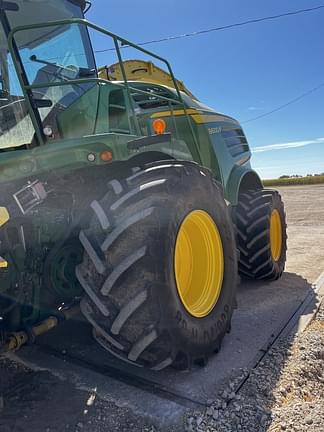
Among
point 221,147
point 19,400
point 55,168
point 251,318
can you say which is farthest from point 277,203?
point 19,400

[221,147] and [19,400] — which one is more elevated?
[221,147]

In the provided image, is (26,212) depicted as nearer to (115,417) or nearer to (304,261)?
(115,417)

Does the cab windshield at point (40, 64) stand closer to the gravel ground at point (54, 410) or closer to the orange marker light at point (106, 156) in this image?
the orange marker light at point (106, 156)

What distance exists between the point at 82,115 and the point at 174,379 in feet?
6.56

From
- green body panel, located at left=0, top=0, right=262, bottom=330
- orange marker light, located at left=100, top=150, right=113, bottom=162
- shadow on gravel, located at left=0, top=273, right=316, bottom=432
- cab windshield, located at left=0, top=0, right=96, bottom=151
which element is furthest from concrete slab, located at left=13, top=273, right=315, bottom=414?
cab windshield, located at left=0, top=0, right=96, bottom=151

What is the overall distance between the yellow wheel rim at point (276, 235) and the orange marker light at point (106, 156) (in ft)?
11.1

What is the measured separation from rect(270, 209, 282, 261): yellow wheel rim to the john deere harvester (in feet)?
7.77

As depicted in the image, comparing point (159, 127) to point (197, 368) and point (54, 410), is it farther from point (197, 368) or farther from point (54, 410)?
point (54, 410)

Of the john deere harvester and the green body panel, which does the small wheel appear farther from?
the green body panel

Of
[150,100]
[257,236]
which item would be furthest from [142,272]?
[257,236]

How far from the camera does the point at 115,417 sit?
7.59ft

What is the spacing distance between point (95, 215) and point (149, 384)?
122 centimetres

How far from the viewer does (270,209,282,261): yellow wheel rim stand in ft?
17.5

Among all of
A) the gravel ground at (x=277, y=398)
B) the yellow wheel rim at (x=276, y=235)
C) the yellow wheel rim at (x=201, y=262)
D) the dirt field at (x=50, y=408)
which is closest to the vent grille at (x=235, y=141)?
the yellow wheel rim at (x=276, y=235)
